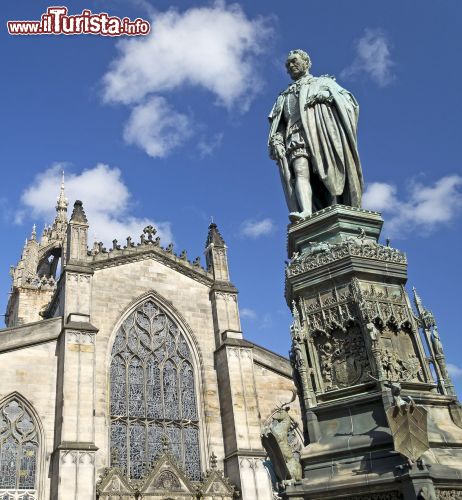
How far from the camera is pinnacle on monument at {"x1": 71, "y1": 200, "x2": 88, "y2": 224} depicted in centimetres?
2252

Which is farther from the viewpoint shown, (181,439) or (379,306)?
(181,439)

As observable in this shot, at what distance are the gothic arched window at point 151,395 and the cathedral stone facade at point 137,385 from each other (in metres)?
0.04

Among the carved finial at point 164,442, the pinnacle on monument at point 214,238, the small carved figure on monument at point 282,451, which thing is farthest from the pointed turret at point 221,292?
the small carved figure on monument at point 282,451

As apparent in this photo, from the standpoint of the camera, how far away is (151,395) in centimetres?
2066

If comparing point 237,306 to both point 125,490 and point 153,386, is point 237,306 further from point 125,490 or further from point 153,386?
point 125,490

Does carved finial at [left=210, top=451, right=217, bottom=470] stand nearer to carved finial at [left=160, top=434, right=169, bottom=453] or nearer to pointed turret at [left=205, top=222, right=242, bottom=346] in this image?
carved finial at [left=160, top=434, right=169, bottom=453]

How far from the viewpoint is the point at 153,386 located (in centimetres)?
2088

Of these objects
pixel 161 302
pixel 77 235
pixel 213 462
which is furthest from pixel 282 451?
pixel 77 235

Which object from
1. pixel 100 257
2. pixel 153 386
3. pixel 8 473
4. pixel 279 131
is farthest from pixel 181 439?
pixel 279 131

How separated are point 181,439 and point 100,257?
24.0ft

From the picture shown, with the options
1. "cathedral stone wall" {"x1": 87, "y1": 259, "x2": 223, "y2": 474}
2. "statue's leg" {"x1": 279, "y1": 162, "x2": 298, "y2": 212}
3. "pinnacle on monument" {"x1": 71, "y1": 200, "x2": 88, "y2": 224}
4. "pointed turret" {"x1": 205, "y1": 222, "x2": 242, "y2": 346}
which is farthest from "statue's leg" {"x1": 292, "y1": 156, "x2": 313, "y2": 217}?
"pinnacle on monument" {"x1": 71, "y1": 200, "x2": 88, "y2": 224}

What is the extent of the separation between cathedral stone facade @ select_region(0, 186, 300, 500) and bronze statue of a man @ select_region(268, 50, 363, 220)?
12.9 metres

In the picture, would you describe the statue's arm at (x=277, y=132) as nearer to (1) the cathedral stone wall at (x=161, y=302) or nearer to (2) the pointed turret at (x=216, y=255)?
(1) the cathedral stone wall at (x=161, y=302)

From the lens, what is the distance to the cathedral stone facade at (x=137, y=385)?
17844 mm
